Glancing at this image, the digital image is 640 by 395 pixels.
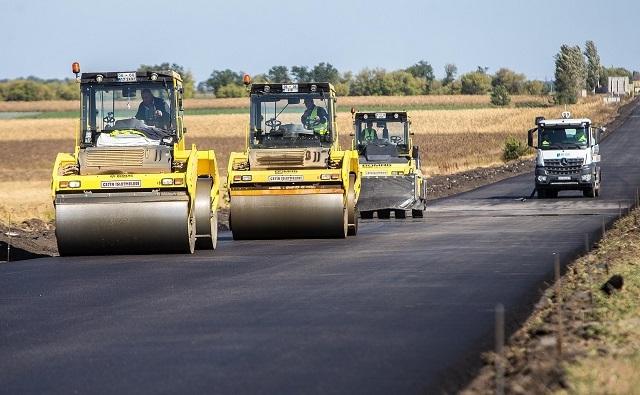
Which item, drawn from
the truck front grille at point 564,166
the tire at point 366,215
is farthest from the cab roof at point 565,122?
the tire at point 366,215

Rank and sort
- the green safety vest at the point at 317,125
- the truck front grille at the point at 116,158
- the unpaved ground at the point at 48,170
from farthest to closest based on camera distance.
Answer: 1. the unpaved ground at the point at 48,170
2. the green safety vest at the point at 317,125
3. the truck front grille at the point at 116,158

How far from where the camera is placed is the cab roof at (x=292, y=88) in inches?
1050

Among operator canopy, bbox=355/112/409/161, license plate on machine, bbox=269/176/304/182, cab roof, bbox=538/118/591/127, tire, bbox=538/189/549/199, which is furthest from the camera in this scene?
tire, bbox=538/189/549/199

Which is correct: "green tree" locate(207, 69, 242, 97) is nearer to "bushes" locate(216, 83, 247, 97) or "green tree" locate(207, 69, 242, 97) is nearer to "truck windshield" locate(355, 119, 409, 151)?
"bushes" locate(216, 83, 247, 97)

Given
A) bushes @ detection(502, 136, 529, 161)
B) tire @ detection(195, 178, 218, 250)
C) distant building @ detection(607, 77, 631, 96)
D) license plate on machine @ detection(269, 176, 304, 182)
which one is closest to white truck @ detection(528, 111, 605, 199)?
license plate on machine @ detection(269, 176, 304, 182)

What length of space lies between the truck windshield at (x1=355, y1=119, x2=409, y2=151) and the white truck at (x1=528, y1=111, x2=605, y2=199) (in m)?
10.5

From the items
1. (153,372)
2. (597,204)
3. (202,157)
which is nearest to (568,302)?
(153,372)

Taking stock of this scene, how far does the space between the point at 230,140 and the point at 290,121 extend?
7440 centimetres

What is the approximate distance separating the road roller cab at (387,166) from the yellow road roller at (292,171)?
21.8 ft

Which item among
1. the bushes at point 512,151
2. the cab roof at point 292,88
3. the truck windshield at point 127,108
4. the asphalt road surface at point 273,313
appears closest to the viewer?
the asphalt road surface at point 273,313

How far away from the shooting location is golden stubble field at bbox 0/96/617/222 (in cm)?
5350

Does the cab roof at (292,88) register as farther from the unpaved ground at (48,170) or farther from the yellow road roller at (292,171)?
the unpaved ground at (48,170)

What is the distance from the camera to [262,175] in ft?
83.7

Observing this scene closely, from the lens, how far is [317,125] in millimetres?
26844
